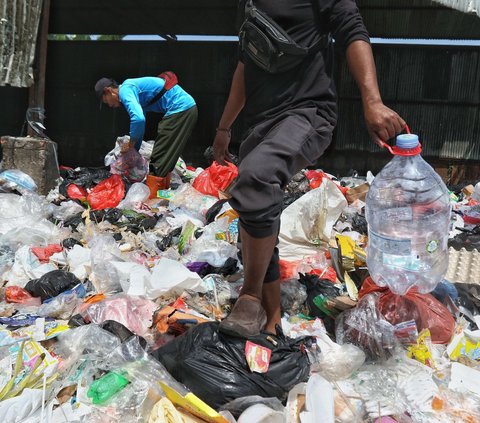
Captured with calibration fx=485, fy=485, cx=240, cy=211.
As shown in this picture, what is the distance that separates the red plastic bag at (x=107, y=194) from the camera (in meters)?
Result: 4.92

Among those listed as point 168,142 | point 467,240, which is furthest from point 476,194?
point 168,142

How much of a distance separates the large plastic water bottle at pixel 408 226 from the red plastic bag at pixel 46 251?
85.9 inches

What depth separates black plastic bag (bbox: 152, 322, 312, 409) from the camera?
62.7 inches

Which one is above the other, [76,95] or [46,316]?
[76,95]

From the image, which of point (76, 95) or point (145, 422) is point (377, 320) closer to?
point (145, 422)

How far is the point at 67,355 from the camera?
6.34 feet

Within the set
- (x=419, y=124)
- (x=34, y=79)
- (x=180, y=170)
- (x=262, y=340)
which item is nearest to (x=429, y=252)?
(x=262, y=340)

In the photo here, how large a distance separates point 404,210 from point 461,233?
2.00 meters

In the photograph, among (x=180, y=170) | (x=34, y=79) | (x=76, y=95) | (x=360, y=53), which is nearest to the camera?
(x=360, y=53)

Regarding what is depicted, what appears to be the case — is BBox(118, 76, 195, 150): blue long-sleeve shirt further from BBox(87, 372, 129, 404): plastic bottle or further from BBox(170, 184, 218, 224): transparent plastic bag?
BBox(87, 372, 129, 404): plastic bottle

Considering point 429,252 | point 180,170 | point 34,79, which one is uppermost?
point 34,79

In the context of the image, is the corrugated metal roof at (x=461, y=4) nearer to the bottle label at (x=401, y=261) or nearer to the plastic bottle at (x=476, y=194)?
the plastic bottle at (x=476, y=194)

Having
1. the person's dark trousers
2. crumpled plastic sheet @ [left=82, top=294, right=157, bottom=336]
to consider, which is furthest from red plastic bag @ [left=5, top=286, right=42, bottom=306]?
the person's dark trousers

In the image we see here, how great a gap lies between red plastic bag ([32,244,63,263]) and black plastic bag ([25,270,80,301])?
1.72ft
